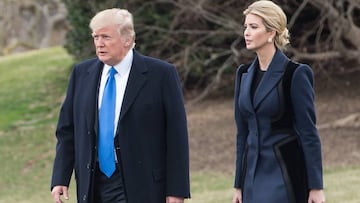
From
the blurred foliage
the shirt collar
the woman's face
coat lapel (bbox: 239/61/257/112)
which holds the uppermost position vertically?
the woman's face

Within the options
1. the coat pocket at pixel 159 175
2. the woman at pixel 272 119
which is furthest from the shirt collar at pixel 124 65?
the woman at pixel 272 119

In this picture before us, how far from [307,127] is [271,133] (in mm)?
233

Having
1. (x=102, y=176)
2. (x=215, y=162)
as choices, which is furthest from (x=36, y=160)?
(x=102, y=176)

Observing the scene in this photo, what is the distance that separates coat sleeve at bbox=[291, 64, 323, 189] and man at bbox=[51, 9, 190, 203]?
2.51ft

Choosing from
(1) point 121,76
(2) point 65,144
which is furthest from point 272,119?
(2) point 65,144

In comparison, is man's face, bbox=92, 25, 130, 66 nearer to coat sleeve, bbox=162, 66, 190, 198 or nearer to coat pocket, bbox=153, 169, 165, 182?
coat sleeve, bbox=162, 66, 190, 198

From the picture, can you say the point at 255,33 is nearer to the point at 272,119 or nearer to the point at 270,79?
the point at 270,79

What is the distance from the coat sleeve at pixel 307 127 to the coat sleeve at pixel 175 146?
752mm

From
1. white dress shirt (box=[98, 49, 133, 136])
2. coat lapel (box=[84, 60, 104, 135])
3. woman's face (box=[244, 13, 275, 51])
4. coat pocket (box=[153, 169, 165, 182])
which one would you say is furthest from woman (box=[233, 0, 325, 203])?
coat lapel (box=[84, 60, 104, 135])

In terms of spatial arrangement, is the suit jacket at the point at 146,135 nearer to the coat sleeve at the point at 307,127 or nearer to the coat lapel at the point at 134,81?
the coat lapel at the point at 134,81

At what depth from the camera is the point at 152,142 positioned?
5691 millimetres

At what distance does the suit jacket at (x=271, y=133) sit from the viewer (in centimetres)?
545

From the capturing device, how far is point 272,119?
5.53m

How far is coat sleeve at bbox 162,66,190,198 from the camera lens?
223 inches
